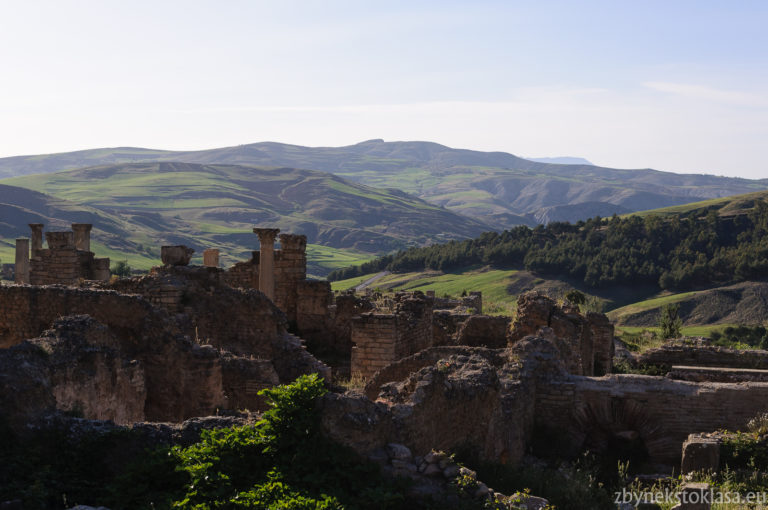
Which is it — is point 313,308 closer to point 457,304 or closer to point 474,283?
point 457,304

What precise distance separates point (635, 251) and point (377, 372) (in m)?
80.7

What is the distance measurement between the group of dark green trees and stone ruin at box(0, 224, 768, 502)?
2633 inches

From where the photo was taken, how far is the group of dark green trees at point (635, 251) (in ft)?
275

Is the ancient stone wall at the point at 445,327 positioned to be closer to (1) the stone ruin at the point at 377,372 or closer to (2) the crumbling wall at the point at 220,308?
(1) the stone ruin at the point at 377,372

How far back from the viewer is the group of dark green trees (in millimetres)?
83938

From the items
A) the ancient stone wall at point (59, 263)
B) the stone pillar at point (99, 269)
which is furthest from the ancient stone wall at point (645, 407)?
the stone pillar at point (99, 269)

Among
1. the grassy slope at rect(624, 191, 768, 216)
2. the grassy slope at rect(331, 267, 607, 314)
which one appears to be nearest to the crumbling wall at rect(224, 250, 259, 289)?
the grassy slope at rect(331, 267, 607, 314)

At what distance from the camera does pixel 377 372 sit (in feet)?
46.3

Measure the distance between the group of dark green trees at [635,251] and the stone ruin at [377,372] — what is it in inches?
2633

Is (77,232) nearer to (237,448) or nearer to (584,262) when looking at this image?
(237,448)

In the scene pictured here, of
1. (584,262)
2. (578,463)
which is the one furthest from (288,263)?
(584,262)

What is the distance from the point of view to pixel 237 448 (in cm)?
734

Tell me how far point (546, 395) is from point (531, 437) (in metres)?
0.81

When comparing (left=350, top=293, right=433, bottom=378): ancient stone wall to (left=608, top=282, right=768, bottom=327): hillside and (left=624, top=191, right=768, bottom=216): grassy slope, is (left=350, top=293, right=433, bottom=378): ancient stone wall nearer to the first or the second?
(left=608, top=282, right=768, bottom=327): hillside
